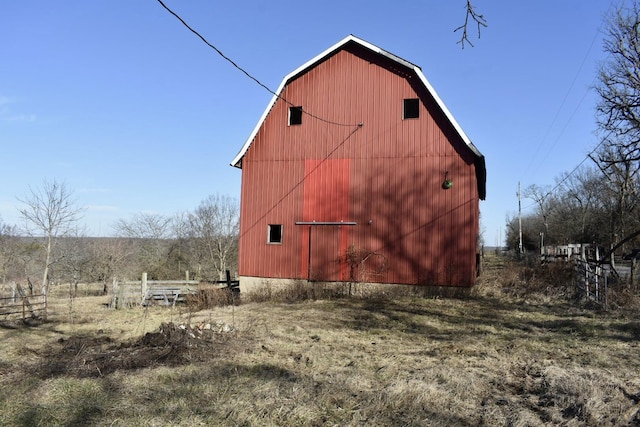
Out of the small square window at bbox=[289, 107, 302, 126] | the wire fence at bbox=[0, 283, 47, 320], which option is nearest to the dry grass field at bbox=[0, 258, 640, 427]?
the wire fence at bbox=[0, 283, 47, 320]

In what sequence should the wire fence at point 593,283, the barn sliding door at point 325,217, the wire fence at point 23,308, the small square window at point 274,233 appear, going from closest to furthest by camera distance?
the wire fence at point 593,283, the wire fence at point 23,308, the barn sliding door at point 325,217, the small square window at point 274,233

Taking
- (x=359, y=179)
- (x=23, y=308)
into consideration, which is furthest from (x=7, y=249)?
(x=359, y=179)

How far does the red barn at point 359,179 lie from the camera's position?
50.6 feet

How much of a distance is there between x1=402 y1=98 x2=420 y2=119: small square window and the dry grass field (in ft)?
24.0

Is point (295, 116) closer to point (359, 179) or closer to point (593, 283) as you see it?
point (359, 179)

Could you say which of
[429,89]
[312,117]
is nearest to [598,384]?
[429,89]

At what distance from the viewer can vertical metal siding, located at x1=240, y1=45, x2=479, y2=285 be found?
1539 centimetres

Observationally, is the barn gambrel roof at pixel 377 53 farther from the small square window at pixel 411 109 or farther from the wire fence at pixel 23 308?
the wire fence at pixel 23 308

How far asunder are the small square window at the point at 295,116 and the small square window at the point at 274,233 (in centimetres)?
390

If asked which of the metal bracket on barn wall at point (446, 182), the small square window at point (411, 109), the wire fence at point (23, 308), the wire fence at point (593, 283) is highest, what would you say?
the small square window at point (411, 109)

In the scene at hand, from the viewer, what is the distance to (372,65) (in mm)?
16422

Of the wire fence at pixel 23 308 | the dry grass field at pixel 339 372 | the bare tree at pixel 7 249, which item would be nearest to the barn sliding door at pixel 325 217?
the dry grass field at pixel 339 372

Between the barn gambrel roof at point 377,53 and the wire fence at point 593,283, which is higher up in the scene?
the barn gambrel roof at point 377,53

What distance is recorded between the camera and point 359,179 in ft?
53.6
